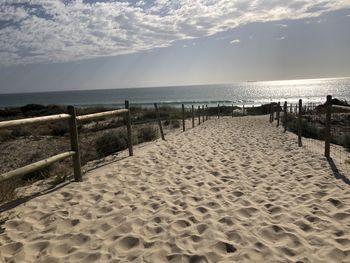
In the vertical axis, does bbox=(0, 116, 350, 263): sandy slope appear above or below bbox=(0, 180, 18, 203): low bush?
below

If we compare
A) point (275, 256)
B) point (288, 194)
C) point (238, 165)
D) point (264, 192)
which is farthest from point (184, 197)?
point (238, 165)

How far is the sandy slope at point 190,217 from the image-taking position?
3354 millimetres

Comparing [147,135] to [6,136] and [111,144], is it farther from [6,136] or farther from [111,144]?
[6,136]

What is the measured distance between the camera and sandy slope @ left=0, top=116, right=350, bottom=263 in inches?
132

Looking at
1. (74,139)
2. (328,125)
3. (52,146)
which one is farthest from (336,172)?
(52,146)

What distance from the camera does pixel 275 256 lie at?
10.5ft

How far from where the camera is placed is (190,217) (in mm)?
4168

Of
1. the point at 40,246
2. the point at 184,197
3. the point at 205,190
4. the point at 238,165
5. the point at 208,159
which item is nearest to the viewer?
the point at 40,246

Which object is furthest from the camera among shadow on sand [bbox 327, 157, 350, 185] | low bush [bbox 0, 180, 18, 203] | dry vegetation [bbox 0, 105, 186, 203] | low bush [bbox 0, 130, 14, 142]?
low bush [bbox 0, 130, 14, 142]

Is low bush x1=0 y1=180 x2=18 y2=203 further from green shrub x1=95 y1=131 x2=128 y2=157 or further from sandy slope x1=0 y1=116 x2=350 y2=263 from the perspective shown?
green shrub x1=95 y1=131 x2=128 y2=157

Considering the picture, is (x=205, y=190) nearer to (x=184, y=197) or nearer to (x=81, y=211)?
(x=184, y=197)

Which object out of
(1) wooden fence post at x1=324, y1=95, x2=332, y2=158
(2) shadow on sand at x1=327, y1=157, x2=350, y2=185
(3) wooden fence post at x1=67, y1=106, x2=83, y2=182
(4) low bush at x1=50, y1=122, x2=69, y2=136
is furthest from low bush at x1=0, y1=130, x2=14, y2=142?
(2) shadow on sand at x1=327, y1=157, x2=350, y2=185

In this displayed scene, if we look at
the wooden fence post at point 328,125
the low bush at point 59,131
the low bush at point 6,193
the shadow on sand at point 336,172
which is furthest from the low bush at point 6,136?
the shadow on sand at point 336,172

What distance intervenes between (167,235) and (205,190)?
5.61 ft
